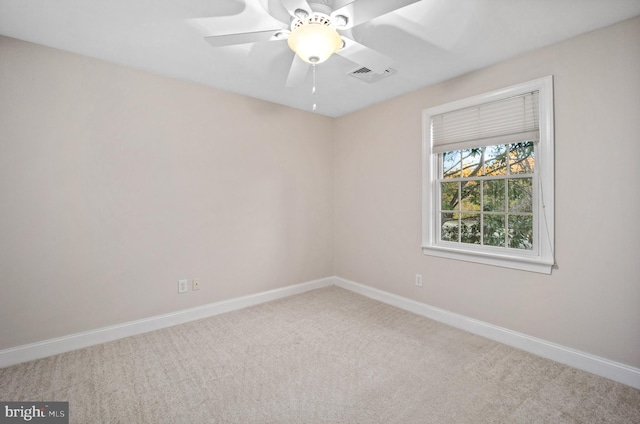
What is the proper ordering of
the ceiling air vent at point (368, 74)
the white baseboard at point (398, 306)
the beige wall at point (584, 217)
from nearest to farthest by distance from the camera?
the beige wall at point (584, 217) → the white baseboard at point (398, 306) → the ceiling air vent at point (368, 74)

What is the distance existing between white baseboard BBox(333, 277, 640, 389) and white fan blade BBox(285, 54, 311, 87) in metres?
2.58

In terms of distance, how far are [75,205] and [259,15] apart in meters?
2.13

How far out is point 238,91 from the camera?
3.31 metres

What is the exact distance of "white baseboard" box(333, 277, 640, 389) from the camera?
204 centimetres

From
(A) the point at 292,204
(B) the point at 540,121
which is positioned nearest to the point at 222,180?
(A) the point at 292,204

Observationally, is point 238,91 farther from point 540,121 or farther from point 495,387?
point 495,387

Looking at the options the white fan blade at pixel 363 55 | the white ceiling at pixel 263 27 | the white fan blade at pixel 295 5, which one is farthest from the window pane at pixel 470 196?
the white fan blade at pixel 295 5

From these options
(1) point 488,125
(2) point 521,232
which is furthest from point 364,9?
(2) point 521,232

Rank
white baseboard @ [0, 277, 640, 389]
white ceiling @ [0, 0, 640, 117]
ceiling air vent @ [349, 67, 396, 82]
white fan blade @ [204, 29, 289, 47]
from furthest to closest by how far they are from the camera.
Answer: ceiling air vent @ [349, 67, 396, 82]
white baseboard @ [0, 277, 640, 389]
white ceiling @ [0, 0, 640, 117]
white fan blade @ [204, 29, 289, 47]

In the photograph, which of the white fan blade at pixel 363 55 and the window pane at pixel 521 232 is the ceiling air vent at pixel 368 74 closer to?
the white fan blade at pixel 363 55

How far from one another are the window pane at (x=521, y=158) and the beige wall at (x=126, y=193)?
2.42 meters

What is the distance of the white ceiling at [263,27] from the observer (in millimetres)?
1874

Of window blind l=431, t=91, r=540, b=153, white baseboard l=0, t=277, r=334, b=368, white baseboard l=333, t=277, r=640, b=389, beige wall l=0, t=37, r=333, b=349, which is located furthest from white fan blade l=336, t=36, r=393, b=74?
white baseboard l=0, t=277, r=334, b=368

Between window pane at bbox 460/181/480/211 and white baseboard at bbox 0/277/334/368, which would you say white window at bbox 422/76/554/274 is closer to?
window pane at bbox 460/181/480/211
